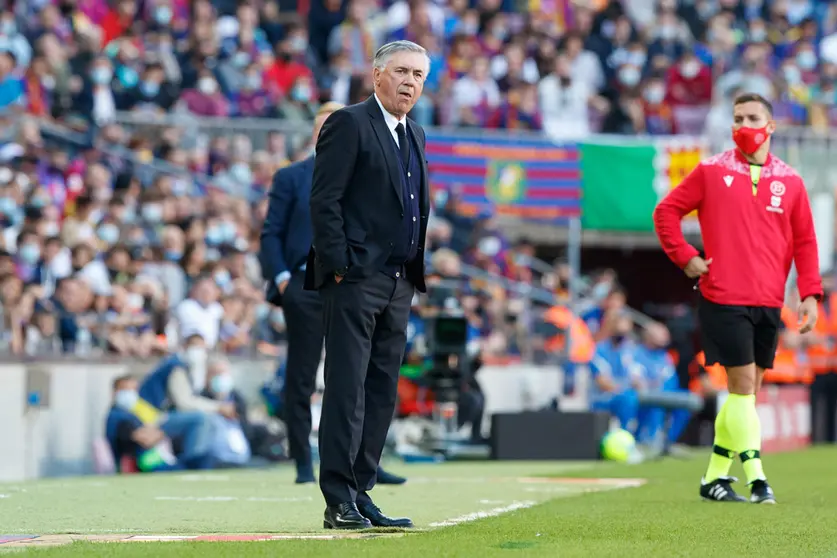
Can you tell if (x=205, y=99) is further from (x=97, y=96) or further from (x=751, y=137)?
(x=751, y=137)

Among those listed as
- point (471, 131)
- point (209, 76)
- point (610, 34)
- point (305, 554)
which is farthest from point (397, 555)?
point (610, 34)

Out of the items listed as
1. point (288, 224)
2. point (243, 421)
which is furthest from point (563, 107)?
point (288, 224)

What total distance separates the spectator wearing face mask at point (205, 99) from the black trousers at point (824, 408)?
8.53 meters

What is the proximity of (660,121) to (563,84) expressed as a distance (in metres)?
1.65

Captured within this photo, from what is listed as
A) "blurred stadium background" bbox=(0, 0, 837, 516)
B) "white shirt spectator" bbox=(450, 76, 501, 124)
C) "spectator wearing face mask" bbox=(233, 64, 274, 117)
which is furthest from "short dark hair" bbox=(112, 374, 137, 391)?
"white shirt spectator" bbox=(450, 76, 501, 124)

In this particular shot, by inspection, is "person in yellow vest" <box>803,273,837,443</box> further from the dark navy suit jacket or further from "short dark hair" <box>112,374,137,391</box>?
the dark navy suit jacket

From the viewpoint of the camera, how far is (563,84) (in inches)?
1043

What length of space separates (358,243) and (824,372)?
17.0 meters

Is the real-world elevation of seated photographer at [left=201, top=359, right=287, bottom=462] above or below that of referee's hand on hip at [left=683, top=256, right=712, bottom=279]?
below

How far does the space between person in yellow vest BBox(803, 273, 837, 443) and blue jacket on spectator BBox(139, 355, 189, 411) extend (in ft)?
34.8

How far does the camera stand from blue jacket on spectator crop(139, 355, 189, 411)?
14.3 metres

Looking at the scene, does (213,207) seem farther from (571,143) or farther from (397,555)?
(397,555)

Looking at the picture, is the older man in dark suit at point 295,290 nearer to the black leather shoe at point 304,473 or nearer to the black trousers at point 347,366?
the black leather shoe at point 304,473

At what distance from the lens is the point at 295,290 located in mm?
10445
